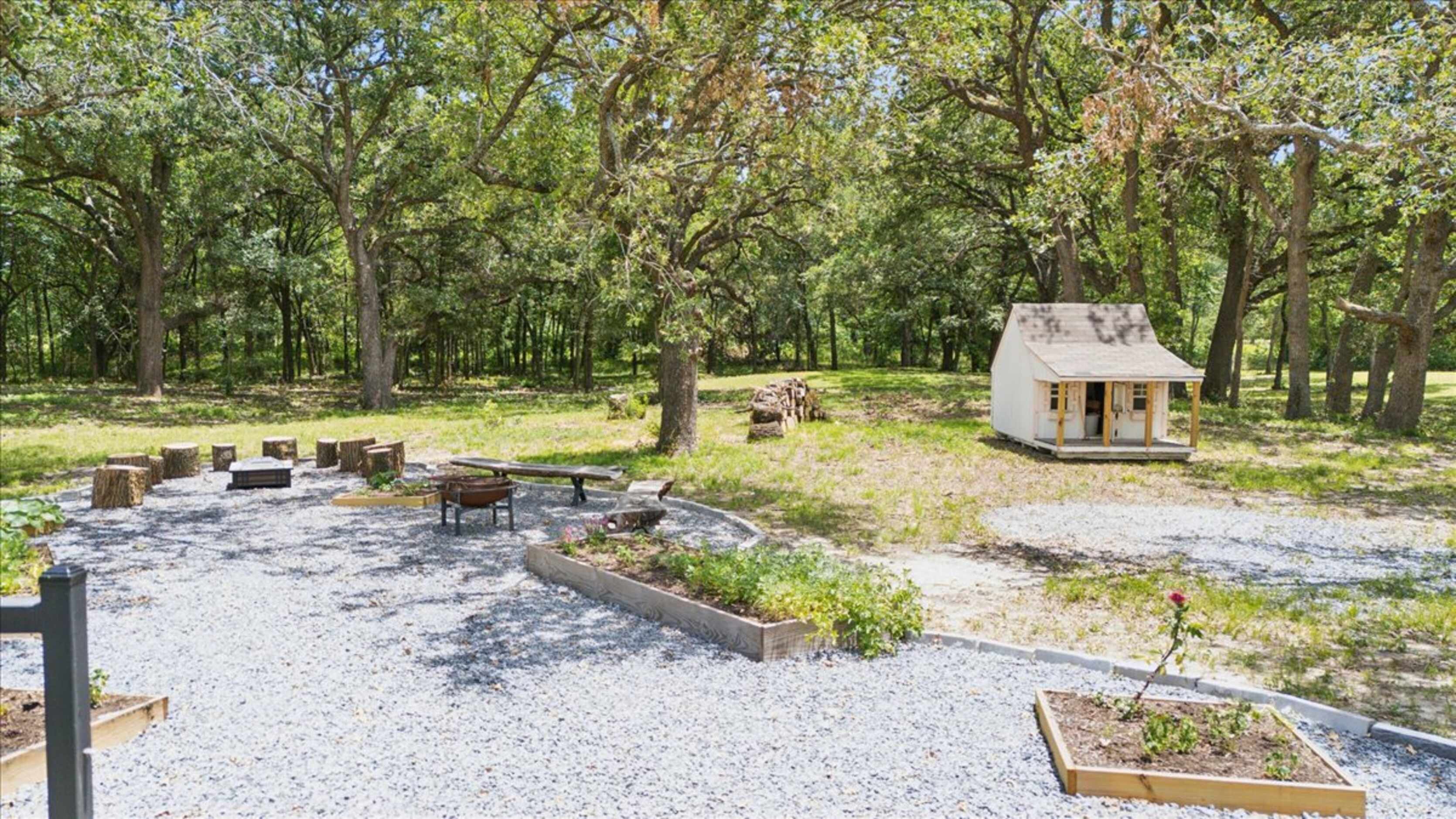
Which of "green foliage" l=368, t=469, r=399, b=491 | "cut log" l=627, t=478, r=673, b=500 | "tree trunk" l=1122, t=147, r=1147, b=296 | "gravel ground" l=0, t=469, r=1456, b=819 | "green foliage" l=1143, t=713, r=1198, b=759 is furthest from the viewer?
"tree trunk" l=1122, t=147, r=1147, b=296

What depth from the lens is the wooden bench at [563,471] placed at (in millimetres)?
10648

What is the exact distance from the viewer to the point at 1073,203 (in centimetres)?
904

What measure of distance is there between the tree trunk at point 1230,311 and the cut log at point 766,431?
48.5ft

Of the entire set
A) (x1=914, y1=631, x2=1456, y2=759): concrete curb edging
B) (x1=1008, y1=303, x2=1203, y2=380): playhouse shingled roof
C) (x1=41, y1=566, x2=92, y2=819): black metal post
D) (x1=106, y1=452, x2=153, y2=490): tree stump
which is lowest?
(x1=914, y1=631, x2=1456, y2=759): concrete curb edging

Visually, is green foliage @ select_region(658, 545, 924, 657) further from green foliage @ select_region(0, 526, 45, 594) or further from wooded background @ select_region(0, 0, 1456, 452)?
wooded background @ select_region(0, 0, 1456, 452)

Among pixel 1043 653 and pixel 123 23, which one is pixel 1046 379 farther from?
pixel 123 23

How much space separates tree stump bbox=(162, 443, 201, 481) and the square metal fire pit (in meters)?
1.35

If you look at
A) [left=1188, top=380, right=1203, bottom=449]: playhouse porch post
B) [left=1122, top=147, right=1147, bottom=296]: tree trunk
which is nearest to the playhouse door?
[left=1188, top=380, right=1203, bottom=449]: playhouse porch post

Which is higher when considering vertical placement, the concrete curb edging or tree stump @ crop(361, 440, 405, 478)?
tree stump @ crop(361, 440, 405, 478)

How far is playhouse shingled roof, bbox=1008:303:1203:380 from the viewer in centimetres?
1459

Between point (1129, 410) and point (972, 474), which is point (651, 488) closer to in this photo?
point (972, 474)

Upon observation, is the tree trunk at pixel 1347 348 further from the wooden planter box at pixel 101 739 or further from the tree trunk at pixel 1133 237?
the wooden planter box at pixel 101 739

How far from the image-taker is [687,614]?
20.2ft

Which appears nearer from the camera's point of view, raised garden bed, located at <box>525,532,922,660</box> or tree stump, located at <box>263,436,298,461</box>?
raised garden bed, located at <box>525,532,922,660</box>
